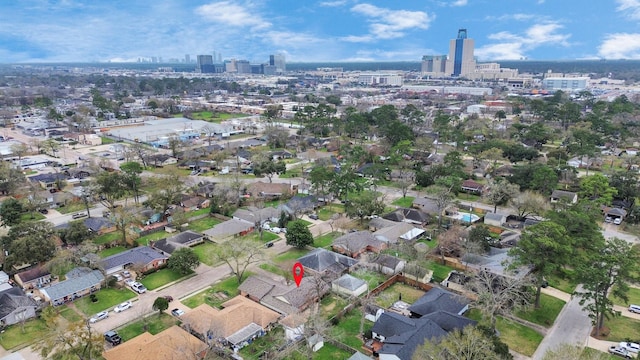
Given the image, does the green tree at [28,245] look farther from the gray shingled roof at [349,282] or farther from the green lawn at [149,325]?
the gray shingled roof at [349,282]

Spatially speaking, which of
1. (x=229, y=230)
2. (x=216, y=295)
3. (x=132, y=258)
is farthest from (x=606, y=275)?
(x=132, y=258)

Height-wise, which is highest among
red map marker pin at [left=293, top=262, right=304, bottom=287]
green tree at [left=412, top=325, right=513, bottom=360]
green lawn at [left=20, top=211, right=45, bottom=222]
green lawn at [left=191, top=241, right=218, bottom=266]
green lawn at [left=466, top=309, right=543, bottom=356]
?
green tree at [left=412, top=325, right=513, bottom=360]

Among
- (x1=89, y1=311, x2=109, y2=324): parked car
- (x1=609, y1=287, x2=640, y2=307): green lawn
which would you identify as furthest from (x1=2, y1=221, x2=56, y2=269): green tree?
(x1=609, y1=287, x2=640, y2=307): green lawn

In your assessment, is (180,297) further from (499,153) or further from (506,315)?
(499,153)

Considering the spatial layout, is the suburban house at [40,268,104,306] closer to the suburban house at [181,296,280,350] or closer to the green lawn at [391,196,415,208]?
the suburban house at [181,296,280,350]

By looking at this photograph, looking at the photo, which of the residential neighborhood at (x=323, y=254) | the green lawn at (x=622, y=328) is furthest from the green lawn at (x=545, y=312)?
the green lawn at (x=622, y=328)

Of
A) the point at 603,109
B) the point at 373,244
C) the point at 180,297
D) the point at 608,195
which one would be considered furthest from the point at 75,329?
the point at 603,109
